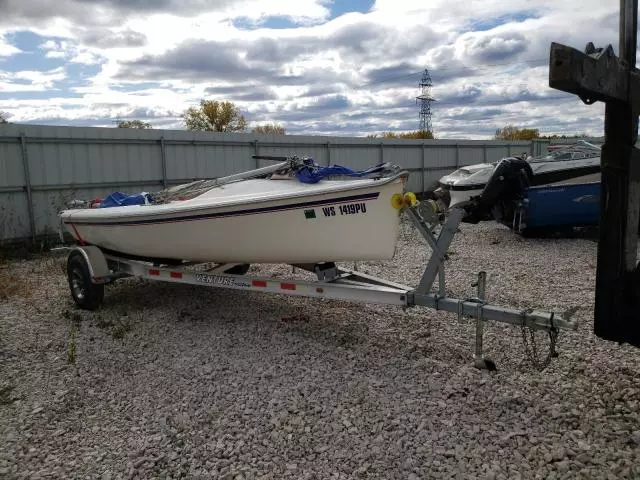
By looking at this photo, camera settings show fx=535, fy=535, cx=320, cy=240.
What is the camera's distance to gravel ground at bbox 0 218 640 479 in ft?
10.2

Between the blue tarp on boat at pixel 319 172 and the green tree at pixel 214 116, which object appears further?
the green tree at pixel 214 116

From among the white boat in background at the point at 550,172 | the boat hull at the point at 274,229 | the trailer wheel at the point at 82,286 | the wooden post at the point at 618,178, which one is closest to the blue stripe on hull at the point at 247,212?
the boat hull at the point at 274,229

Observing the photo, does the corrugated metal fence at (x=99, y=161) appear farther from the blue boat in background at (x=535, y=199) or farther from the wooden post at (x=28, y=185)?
the blue boat in background at (x=535, y=199)

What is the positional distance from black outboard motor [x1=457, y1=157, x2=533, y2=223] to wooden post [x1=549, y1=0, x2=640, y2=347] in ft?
21.6

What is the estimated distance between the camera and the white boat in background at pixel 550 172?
32.4ft

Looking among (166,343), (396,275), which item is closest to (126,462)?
(166,343)

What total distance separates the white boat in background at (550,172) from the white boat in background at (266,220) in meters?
5.51

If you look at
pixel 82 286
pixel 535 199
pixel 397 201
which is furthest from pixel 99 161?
pixel 397 201

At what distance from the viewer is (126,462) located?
10.4 feet

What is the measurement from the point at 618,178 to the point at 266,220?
10.00ft

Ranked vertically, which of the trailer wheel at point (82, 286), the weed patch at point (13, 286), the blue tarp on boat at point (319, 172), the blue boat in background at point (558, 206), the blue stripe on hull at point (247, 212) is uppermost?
the blue tarp on boat at point (319, 172)

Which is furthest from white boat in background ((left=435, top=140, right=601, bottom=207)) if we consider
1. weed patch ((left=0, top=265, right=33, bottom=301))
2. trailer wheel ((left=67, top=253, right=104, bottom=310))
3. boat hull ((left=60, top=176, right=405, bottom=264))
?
weed patch ((left=0, top=265, right=33, bottom=301))

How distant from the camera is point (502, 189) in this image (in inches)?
374

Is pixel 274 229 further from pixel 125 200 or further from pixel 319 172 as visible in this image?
pixel 125 200
